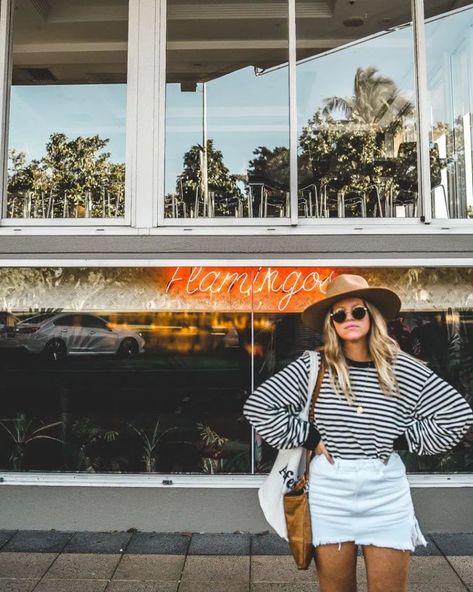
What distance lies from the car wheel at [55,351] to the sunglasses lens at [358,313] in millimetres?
3996

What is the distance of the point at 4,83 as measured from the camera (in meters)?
5.14

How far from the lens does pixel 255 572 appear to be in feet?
13.5

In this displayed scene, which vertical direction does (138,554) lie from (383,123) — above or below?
below

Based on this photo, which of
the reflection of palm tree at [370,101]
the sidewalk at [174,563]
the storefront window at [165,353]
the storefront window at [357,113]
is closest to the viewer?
the sidewalk at [174,563]

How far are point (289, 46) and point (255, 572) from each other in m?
4.73

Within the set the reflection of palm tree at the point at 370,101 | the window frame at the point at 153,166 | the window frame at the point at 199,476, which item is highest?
the reflection of palm tree at the point at 370,101

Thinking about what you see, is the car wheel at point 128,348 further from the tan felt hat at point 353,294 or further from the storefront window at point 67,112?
the tan felt hat at point 353,294

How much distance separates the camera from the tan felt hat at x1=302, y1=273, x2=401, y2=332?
8.36 feet

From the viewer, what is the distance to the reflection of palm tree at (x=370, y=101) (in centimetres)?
719

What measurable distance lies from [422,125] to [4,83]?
3.94 metres

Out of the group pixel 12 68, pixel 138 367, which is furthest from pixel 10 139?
pixel 138 367

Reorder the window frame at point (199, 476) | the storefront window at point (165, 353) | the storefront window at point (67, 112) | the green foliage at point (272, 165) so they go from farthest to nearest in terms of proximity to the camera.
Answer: the green foliage at point (272, 165) < the storefront window at point (67, 112) < the storefront window at point (165, 353) < the window frame at point (199, 476)

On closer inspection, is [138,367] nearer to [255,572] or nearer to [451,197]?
[255,572]

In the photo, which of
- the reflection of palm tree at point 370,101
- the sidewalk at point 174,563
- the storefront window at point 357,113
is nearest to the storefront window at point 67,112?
the storefront window at point 357,113
